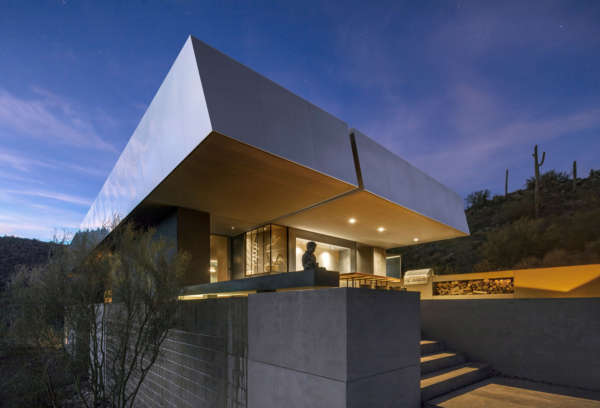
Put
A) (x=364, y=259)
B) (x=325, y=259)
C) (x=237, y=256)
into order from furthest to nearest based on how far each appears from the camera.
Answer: (x=364, y=259) → (x=325, y=259) → (x=237, y=256)

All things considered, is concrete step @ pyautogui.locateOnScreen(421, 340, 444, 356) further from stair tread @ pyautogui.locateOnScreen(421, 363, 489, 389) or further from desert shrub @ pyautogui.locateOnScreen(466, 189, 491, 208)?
desert shrub @ pyautogui.locateOnScreen(466, 189, 491, 208)

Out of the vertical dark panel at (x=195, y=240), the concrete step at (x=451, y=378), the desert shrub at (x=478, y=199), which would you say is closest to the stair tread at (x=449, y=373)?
the concrete step at (x=451, y=378)

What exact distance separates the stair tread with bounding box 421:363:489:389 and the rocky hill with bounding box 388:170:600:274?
41.2 ft

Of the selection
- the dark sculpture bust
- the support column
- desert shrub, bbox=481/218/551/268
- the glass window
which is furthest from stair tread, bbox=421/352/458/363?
desert shrub, bbox=481/218/551/268

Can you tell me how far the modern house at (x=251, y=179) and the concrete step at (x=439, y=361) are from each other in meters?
3.54

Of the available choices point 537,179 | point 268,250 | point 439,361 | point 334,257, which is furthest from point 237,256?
point 537,179

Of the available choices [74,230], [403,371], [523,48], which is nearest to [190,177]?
[74,230]

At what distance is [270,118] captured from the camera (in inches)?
212

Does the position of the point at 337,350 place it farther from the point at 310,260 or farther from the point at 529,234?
the point at 529,234

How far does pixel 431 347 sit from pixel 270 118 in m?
4.90

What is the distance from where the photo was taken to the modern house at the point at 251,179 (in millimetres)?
5012

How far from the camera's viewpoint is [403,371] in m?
3.05

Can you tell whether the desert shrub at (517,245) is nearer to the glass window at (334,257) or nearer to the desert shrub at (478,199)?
the glass window at (334,257)

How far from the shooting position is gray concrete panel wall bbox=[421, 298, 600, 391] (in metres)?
4.32
